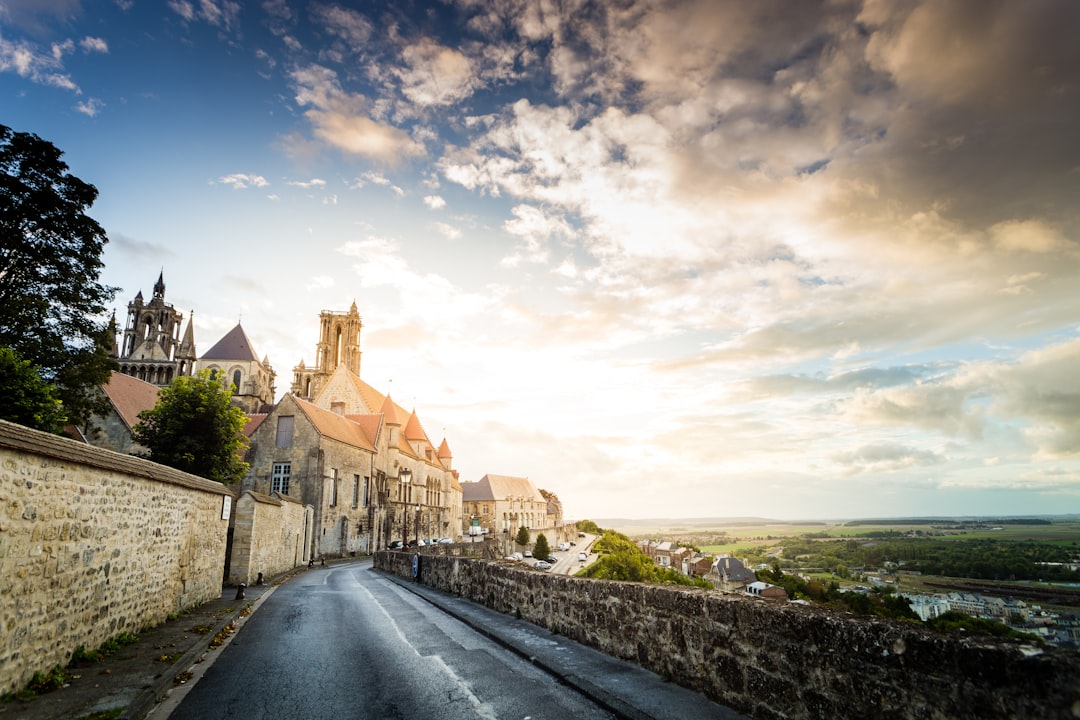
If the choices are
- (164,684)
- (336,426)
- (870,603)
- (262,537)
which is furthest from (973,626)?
(336,426)

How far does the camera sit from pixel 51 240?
1001 inches

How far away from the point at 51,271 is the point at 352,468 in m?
25.5

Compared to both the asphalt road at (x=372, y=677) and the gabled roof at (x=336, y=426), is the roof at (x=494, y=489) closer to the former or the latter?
the gabled roof at (x=336, y=426)

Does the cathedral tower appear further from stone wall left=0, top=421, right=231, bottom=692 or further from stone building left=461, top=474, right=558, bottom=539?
stone wall left=0, top=421, right=231, bottom=692

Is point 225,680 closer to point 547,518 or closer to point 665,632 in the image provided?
point 665,632

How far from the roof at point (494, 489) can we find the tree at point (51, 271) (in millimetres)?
82022

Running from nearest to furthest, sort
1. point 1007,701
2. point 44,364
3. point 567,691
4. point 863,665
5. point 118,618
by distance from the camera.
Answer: point 1007,701 < point 863,665 < point 567,691 < point 118,618 < point 44,364

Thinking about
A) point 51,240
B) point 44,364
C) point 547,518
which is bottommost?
point 547,518

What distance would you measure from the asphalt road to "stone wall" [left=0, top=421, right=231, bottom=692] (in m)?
1.79

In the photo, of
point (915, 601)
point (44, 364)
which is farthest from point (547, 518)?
point (915, 601)

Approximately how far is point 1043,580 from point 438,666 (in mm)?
9078

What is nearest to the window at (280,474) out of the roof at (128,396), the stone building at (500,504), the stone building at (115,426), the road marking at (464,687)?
the roof at (128,396)

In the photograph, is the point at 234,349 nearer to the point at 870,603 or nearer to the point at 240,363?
the point at 240,363

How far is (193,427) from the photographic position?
21.3 metres
